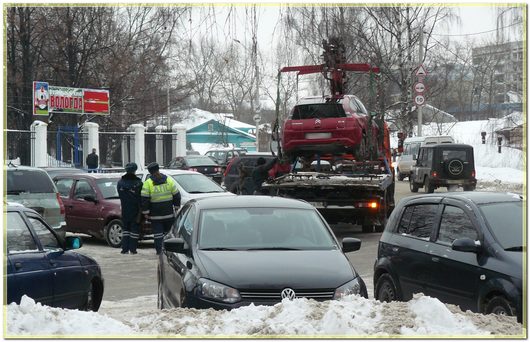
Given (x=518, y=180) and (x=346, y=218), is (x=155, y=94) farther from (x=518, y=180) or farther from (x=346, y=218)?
(x=346, y=218)

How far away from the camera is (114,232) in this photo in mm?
17078

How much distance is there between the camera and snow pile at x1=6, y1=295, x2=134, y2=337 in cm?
612

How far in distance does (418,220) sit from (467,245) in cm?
143

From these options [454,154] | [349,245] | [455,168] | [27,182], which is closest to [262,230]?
[349,245]

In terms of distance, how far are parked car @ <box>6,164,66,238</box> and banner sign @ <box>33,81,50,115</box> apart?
1927 cm

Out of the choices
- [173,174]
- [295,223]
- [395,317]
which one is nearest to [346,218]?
[173,174]

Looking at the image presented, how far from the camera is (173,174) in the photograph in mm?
18406

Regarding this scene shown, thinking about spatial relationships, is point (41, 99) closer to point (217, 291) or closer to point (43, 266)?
point (43, 266)

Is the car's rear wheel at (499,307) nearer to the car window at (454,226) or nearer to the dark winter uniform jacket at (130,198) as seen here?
the car window at (454,226)

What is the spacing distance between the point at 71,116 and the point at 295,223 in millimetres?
34177

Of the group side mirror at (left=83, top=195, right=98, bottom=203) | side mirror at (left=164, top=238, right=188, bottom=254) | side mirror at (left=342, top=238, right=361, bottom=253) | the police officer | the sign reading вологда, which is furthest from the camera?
the sign reading вологда

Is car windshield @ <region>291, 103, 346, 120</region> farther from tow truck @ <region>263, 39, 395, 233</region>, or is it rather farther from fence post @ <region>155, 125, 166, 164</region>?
fence post @ <region>155, 125, 166, 164</region>

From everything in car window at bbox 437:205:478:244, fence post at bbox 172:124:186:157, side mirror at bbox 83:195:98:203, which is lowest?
side mirror at bbox 83:195:98:203

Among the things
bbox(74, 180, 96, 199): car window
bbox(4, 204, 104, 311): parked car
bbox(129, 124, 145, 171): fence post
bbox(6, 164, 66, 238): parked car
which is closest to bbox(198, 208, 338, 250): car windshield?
bbox(4, 204, 104, 311): parked car
